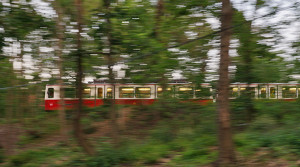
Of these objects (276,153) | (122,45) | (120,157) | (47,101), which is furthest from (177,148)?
(47,101)

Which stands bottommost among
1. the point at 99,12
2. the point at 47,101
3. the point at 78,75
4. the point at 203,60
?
the point at 47,101

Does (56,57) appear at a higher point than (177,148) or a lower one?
higher

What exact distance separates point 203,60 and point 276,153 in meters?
4.71

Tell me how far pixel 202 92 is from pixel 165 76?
1.90 m

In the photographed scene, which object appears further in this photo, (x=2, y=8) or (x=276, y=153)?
(x=2, y=8)

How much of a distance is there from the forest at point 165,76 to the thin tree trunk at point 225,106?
0.03 metres

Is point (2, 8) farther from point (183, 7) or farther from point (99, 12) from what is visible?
point (183, 7)

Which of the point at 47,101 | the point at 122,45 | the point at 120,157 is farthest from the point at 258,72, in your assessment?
the point at 47,101

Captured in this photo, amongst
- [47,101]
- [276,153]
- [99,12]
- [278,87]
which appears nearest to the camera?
[276,153]

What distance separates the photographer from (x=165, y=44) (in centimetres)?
1036

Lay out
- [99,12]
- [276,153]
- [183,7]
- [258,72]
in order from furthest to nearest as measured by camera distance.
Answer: [258,72]
[183,7]
[99,12]
[276,153]

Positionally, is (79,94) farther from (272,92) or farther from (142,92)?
(272,92)

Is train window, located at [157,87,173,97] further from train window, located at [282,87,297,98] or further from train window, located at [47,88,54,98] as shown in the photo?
train window, located at [47,88,54,98]

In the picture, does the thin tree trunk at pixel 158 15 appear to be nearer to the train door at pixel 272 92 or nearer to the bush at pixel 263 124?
the bush at pixel 263 124
